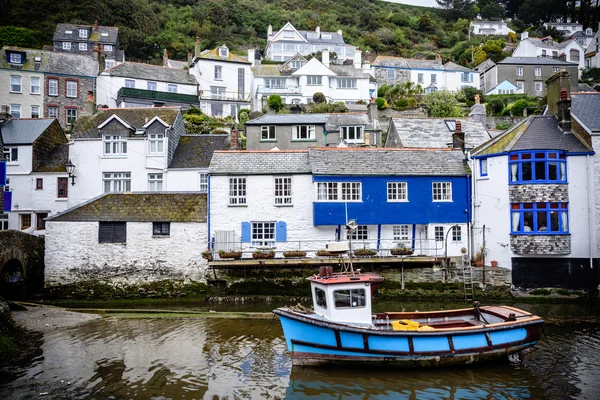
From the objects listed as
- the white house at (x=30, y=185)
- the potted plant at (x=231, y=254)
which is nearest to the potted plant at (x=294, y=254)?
the potted plant at (x=231, y=254)

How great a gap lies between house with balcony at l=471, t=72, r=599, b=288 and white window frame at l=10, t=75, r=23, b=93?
46028mm

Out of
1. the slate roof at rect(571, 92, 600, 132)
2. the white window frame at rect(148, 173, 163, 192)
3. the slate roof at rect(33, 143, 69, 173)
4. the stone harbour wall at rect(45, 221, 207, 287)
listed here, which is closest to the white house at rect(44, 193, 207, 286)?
the stone harbour wall at rect(45, 221, 207, 287)

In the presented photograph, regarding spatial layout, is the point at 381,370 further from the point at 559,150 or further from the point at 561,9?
the point at 561,9

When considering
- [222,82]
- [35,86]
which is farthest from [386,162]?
[35,86]

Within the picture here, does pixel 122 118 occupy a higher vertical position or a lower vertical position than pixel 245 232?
higher

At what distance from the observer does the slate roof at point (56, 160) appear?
115 feet

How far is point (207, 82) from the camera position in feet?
197

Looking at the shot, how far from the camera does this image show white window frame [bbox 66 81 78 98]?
51719mm

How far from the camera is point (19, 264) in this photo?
26.7 metres

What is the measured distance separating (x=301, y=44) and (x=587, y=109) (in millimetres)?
64896

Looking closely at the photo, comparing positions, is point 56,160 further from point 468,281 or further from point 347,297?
point 468,281

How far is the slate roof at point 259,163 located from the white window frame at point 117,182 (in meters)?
9.88

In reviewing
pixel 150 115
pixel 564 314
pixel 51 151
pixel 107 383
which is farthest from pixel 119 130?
pixel 564 314

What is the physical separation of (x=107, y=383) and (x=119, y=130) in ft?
81.5
